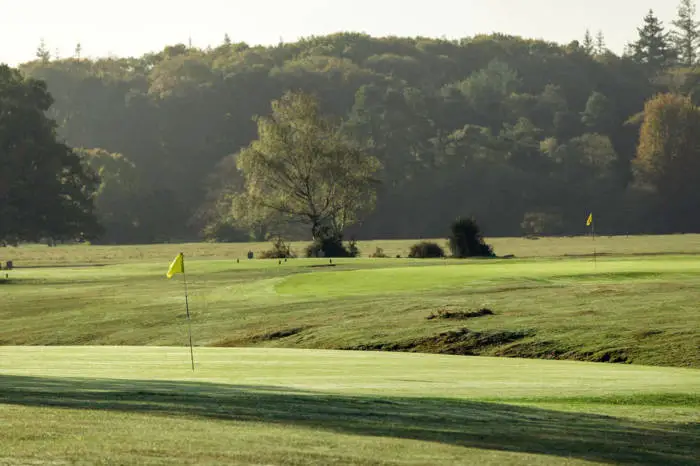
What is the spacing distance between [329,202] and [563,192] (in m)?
77.9

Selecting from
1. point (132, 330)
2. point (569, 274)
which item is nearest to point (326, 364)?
point (132, 330)

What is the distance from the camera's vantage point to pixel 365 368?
2759cm

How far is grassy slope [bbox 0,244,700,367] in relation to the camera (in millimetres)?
37875

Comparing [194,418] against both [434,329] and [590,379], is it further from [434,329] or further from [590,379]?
[434,329]

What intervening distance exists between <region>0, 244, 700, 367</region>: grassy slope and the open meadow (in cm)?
12

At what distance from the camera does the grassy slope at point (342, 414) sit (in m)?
13.4

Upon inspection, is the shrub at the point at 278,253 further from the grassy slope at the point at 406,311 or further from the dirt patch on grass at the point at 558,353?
the dirt patch on grass at the point at 558,353

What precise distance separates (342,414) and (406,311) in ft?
96.8

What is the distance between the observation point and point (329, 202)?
341 feet

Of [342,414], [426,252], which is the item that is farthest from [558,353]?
[426,252]

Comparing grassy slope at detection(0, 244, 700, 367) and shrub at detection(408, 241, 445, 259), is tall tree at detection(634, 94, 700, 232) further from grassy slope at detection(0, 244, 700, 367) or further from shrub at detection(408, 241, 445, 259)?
grassy slope at detection(0, 244, 700, 367)

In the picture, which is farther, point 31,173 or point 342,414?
point 31,173

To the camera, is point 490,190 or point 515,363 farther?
point 490,190

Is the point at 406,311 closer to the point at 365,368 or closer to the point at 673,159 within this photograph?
the point at 365,368
